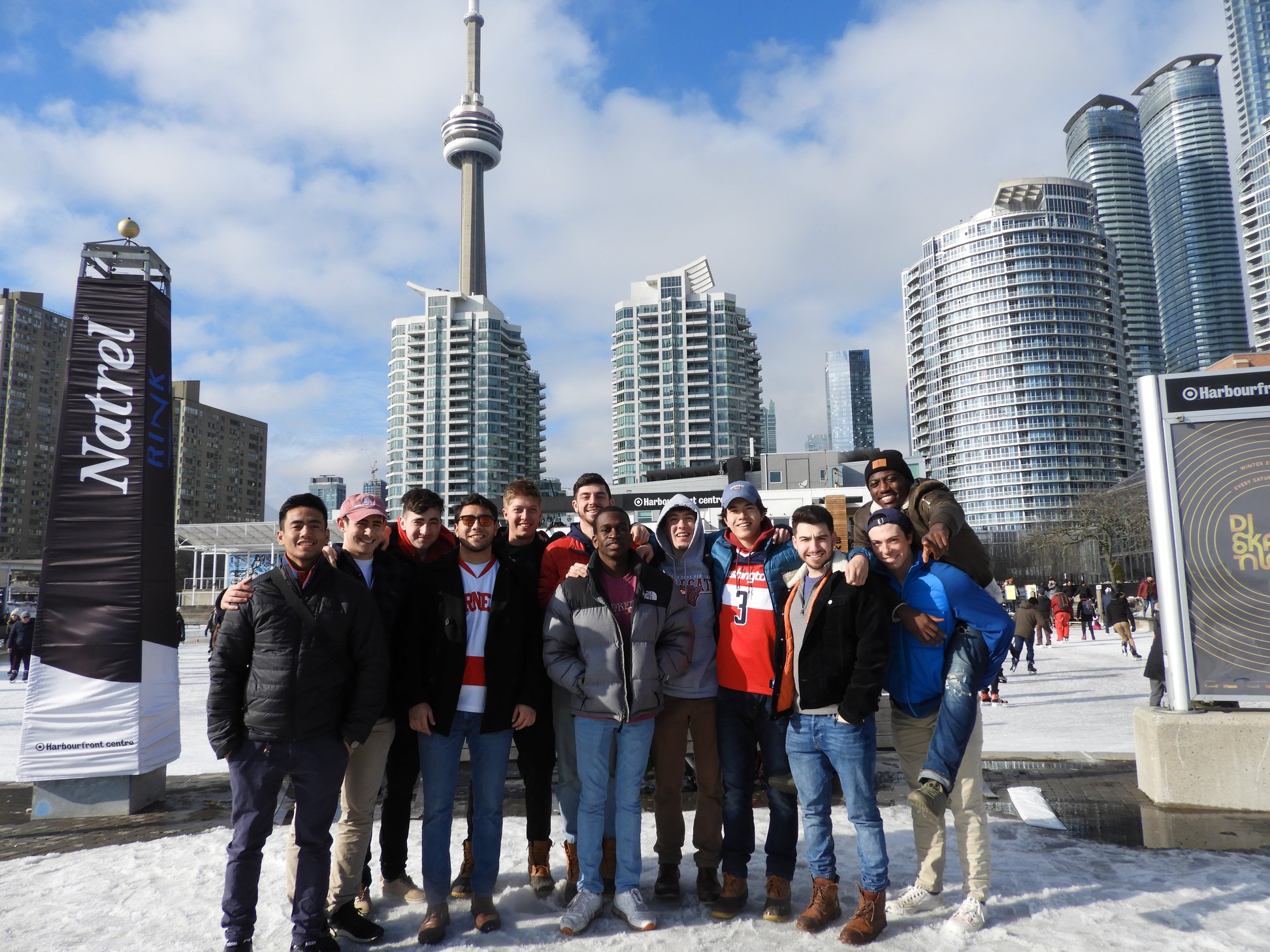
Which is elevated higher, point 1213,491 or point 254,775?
point 1213,491

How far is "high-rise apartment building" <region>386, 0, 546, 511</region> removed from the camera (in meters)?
107

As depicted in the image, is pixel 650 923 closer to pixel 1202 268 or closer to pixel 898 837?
pixel 898 837

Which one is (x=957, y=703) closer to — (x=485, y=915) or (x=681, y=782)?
(x=681, y=782)

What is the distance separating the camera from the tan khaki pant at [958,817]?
131 inches

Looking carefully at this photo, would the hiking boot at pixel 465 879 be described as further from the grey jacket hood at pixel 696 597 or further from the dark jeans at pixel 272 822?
the grey jacket hood at pixel 696 597

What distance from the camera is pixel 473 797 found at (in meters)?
3.48

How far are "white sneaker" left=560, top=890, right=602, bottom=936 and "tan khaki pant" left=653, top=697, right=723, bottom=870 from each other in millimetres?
382

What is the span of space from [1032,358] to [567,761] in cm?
11488

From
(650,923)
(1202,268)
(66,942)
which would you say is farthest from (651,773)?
(1202,268)

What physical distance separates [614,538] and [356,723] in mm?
1370

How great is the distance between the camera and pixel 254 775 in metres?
3.00

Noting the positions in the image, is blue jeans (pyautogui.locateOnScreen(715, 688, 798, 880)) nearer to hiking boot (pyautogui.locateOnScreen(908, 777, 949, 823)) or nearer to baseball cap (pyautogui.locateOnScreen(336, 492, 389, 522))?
hiking boot (pyautogui.locateOnScreen(908, 777, 949, 823))

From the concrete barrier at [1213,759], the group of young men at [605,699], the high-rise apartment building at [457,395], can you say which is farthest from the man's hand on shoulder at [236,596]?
the high-rise apartment building at [457,395]

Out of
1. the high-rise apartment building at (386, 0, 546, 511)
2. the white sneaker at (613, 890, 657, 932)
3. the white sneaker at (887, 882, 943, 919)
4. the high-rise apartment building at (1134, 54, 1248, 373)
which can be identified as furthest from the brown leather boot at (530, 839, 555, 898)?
the high-rise apartment building at (1134, 54, 1248, 373)
